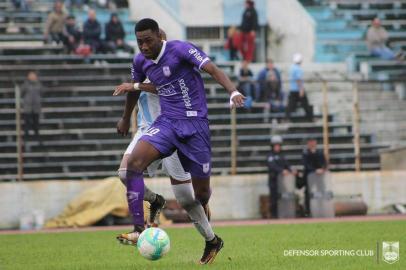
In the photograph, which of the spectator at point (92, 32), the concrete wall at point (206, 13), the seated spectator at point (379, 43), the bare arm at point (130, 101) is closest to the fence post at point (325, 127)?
the seated spectator at point (379, 43)

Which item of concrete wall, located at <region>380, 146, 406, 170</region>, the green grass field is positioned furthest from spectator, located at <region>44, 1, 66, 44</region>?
the green grass field

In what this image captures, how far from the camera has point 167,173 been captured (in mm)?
13023

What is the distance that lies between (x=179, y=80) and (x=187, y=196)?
1235 mm

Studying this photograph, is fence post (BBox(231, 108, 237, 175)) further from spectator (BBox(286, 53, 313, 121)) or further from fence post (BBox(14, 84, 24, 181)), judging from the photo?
fence post (BBox(14, 84, 24, 181))

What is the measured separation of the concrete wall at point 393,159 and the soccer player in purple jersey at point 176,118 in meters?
15.2

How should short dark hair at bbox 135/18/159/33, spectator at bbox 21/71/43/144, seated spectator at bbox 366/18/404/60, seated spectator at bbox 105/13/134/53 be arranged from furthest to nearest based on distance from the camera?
1. seated spectator at bbox 366/18/404/60
2. seated spectator at bbox 105/13/134/53
3. spectator at bbox 21/71/43/144
4. short dark hair at bbox 135/18/159/33

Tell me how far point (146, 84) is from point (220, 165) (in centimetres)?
1349

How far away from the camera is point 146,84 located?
12797mm

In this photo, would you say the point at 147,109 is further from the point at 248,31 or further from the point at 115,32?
the point at 248,31

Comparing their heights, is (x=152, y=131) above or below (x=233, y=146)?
above

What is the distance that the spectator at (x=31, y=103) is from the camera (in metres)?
25.4

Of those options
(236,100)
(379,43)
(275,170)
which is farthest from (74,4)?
(236,100)

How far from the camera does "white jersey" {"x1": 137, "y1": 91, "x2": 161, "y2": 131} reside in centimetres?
1366

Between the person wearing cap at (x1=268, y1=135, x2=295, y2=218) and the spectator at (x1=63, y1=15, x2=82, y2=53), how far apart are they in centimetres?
658
